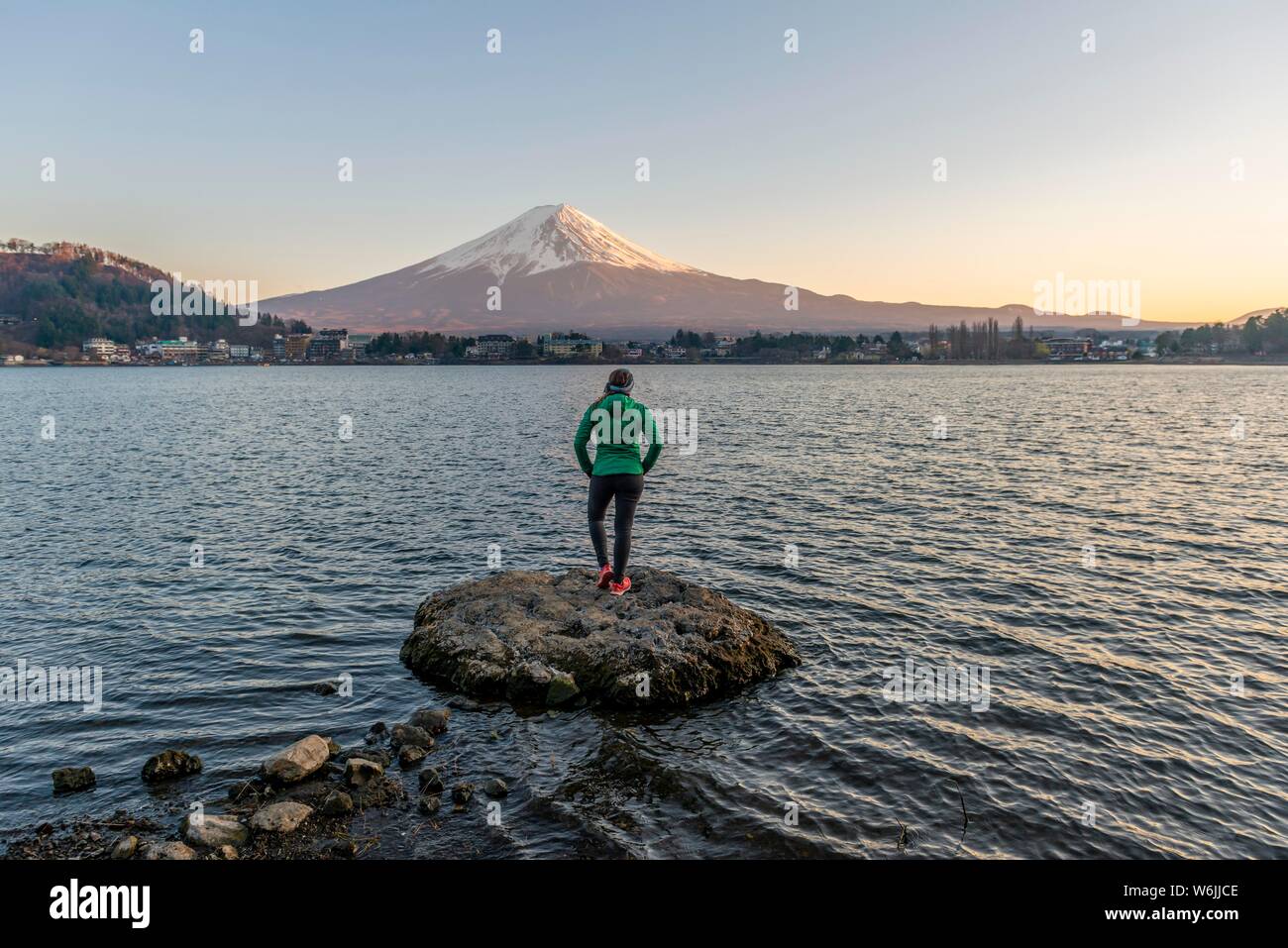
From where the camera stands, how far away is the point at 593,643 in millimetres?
12875

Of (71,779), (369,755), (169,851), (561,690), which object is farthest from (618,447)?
(71,779)

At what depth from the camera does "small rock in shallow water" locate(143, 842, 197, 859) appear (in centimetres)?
768

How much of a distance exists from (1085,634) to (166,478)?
41332mm

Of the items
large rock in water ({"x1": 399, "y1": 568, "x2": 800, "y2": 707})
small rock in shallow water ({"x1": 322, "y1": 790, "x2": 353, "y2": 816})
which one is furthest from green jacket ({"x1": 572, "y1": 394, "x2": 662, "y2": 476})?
small rock in shallow water ({"x1": 322, "y1": 790, "x2": 353, "y2": 816})

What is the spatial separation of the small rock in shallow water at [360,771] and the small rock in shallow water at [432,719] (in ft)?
4.53

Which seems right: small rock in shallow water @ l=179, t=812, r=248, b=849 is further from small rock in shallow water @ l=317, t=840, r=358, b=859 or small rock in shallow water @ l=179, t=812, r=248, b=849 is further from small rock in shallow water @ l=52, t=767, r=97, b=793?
small rock in shallow water @ l=52, t=767, r=97, b=793

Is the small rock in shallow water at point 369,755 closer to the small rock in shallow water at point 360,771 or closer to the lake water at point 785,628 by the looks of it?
the small rock in shallow water at point 360,771

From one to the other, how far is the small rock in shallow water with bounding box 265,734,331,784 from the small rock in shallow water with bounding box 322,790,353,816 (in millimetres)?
847

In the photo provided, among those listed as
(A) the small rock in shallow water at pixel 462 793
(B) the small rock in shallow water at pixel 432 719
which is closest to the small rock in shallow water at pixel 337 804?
(A) the small rock in shallow water at pixel 462 793

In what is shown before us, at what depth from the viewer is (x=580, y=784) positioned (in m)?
9.83

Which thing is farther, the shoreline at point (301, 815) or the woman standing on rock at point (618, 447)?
the woman standing on rock at point (618, 447)

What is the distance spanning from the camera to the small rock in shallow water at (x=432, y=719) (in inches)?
448

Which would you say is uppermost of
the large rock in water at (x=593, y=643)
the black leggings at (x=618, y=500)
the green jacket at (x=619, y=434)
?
the green jacket at (x=619, y=434)
